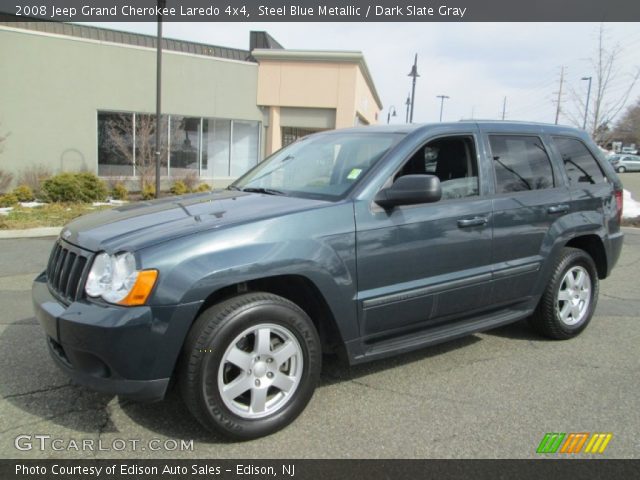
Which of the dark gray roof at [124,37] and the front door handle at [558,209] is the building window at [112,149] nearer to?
the dark gray roof at [124,37]

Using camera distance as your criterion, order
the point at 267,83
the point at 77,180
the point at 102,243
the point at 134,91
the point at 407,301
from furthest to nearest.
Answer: the point at 267,83 < the point at 134,91 < the point at 77,180 < the point at 407,301 < the point at 102,243

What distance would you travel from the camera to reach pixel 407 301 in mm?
3359

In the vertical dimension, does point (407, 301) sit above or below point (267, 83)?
below

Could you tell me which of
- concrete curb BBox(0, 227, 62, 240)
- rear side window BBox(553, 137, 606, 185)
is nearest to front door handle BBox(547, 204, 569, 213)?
rear side window BBox(553, 137, 606, 185)

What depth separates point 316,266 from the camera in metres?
2.98

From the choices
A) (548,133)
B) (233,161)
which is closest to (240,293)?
(548,133)

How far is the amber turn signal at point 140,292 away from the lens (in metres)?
2.57

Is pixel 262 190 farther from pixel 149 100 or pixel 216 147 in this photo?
pixel 216 147

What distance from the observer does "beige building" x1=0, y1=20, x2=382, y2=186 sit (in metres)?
15.4

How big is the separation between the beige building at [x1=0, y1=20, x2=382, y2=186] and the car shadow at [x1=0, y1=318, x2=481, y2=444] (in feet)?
41.2


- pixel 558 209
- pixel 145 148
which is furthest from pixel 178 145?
pixel 558 209

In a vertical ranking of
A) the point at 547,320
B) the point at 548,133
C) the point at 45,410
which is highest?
the point at 548,133
